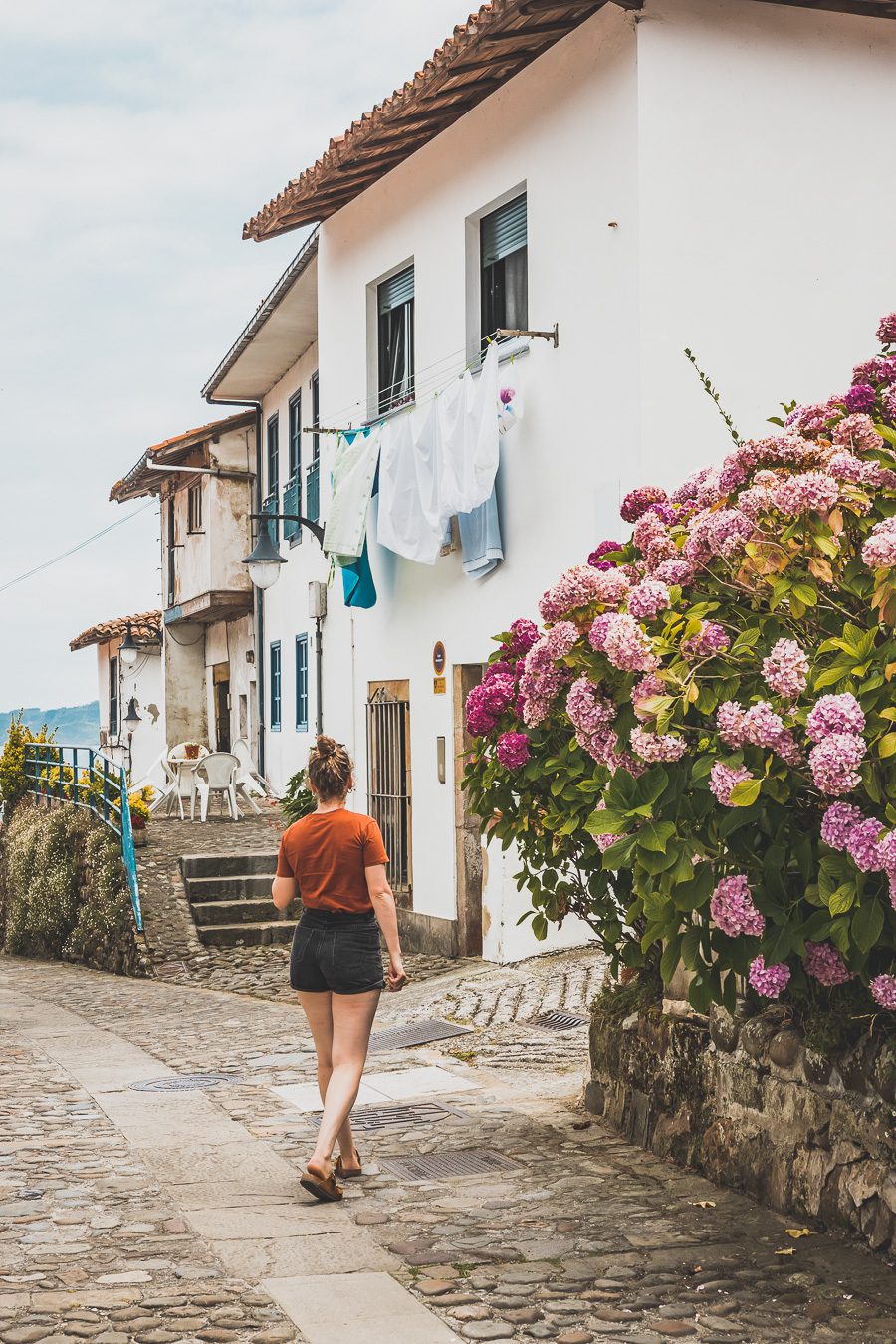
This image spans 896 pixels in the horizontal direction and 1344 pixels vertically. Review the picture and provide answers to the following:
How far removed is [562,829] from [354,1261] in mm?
1839

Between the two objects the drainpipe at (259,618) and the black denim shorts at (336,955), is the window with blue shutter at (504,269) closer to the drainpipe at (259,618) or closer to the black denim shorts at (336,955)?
the black denim shorts at (336,955)

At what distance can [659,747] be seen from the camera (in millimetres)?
4613

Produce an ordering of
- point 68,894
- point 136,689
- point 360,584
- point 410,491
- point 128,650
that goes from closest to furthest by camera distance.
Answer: point 410,491, point 360,584, point 68,894, point 128,650, point 136,689

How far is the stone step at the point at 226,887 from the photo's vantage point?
51.1 ft

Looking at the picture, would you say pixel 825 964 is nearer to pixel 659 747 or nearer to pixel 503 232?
pixel 659 747

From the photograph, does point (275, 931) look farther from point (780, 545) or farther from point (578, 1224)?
point (780, 545)

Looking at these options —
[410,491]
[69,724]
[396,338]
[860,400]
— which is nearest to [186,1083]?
[860,400]

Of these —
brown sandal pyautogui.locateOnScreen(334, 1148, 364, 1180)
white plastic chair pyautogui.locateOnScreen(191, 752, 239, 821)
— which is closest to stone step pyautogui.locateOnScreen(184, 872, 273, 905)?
white plastic chair pyautogui.locateOnScreen(191, 752, 239, 821)

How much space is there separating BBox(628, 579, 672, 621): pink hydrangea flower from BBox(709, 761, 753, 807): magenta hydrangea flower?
2.26ft

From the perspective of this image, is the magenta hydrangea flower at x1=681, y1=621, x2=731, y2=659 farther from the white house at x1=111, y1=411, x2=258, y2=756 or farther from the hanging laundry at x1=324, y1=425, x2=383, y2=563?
the white house at x1=111, y1=411, x2=258, y2=756

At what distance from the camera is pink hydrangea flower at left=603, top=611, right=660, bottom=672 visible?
466 cm

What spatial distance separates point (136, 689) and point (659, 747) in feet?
93.6

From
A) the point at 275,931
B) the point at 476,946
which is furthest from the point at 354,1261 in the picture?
the point at 275,931

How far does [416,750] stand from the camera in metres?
13.5
